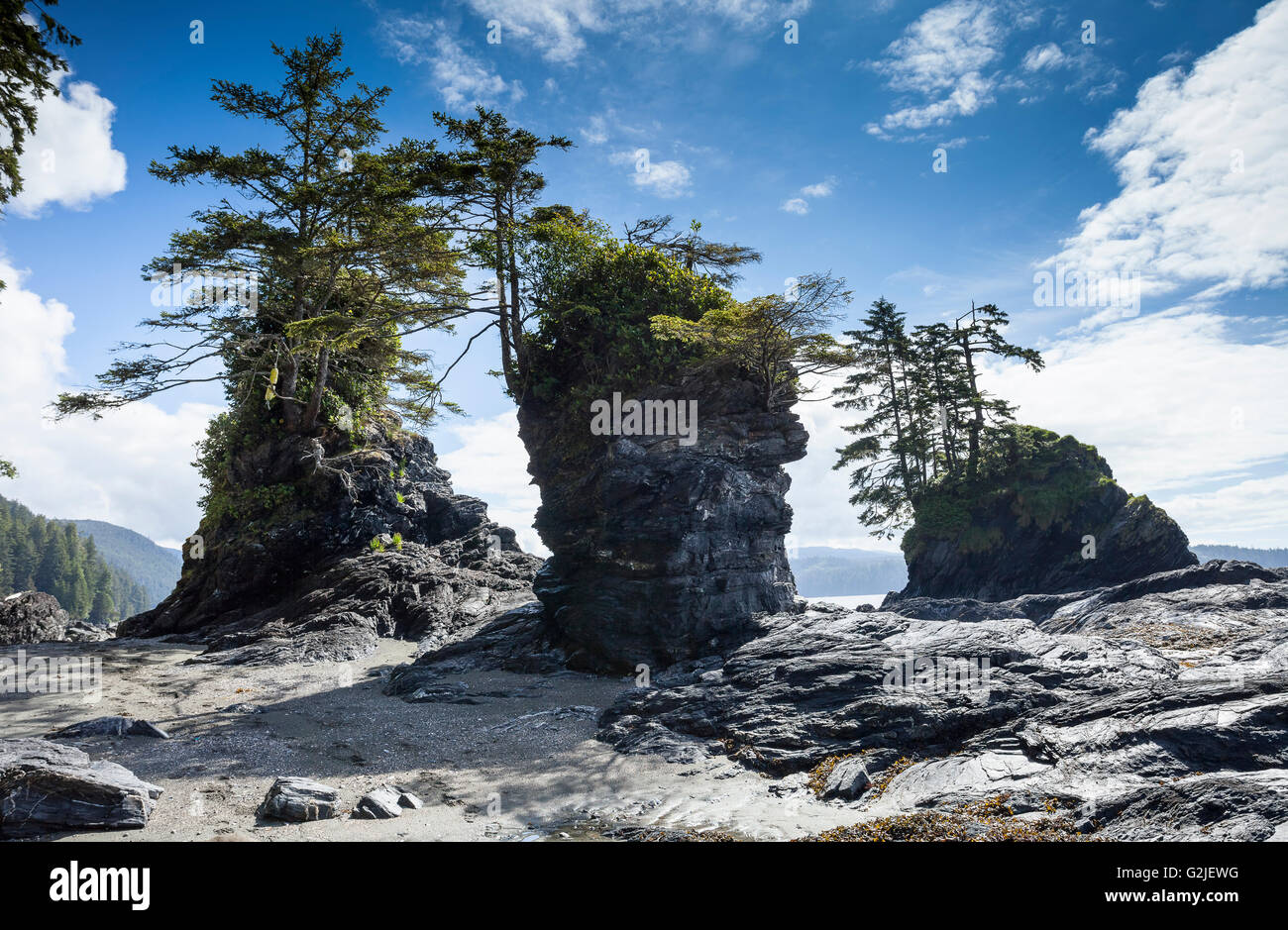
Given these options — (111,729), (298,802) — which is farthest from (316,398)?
(298,802)

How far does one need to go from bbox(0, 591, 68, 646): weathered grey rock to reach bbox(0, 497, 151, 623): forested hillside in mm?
76340

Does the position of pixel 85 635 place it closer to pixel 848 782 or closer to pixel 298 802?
pixel 298 802

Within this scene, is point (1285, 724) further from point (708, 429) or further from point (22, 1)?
point (22, 1)

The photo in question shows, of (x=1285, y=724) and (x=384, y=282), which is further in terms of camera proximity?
(x=384, y=282)

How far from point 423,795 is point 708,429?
14843mm

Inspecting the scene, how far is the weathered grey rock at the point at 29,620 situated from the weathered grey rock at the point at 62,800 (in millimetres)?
17967

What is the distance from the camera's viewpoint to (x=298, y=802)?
754 cm

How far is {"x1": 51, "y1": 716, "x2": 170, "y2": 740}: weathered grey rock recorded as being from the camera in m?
10.4

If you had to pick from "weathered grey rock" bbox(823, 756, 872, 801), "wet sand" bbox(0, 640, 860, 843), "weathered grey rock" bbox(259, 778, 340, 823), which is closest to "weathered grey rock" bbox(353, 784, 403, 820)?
"wet sand" bbox(0, 640, 860, 843)

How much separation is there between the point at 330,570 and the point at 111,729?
46.5ft

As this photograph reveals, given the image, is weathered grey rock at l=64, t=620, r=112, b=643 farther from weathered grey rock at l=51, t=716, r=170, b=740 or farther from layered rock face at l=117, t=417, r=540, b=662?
weathered grey rock at l=51, t=716, r=170, b=740

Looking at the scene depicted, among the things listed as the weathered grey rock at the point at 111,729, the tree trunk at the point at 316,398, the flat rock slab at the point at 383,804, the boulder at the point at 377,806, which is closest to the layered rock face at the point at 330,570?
the tree trunk at the point at 316,398

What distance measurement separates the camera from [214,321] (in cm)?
2527
